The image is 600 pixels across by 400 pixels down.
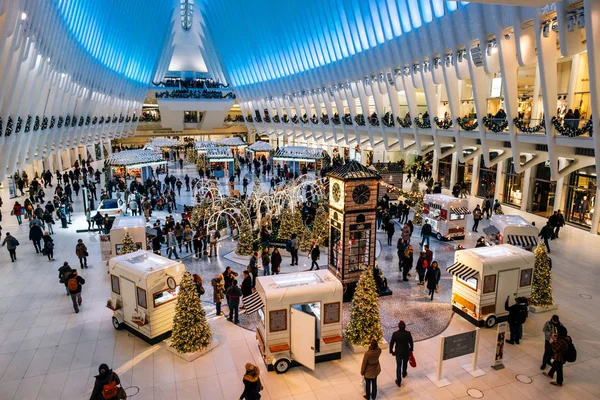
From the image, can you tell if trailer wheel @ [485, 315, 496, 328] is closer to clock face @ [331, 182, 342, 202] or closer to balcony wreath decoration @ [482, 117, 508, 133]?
clock face @ [331, 182, 342, 202]

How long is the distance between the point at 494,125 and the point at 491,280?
33.9 ft

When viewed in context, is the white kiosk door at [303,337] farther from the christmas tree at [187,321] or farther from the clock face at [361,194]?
the clock face at [361,194]

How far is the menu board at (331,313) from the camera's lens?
28.4 feet

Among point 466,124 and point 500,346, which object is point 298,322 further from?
point 466,124

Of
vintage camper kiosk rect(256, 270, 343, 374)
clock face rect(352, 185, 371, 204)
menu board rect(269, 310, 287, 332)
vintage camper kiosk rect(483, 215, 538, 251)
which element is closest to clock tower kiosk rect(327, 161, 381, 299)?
clock face rect(352, 185, 371, 204)

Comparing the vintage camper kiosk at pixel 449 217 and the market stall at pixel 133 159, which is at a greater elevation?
the market stall at pixel 133 159

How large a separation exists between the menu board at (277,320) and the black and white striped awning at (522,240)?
32.3ft

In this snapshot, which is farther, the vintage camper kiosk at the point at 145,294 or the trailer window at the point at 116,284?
the trailer window at the point at 116,284

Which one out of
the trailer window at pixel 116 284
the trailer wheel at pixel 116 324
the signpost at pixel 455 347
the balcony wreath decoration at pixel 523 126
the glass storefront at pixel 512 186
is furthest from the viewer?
the glass storefront at pixel 512 186

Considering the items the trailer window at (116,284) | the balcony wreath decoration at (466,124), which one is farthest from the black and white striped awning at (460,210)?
the trailer window at (116,284)

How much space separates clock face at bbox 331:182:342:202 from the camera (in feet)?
38.9

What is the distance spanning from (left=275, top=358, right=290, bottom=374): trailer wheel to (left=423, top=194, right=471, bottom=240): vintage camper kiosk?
37.0 ft

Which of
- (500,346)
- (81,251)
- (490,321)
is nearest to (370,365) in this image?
(500,346)

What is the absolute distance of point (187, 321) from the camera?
891 centimetres
